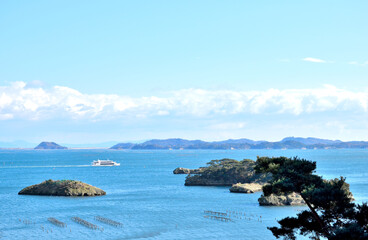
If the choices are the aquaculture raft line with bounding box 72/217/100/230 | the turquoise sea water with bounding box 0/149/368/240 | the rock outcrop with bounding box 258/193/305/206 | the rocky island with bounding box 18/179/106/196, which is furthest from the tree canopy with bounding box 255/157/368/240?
the rocky island with bounding box 18/179/106/196

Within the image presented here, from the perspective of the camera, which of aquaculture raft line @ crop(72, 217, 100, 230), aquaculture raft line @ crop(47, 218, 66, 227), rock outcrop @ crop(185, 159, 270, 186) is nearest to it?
aquaculture raft line @ crop(72, 217, 100, 230)

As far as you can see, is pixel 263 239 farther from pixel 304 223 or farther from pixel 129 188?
pixel 129 188

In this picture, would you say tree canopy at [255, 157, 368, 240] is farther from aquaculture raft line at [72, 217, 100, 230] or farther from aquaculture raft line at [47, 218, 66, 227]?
aquaculture raft line at [47, 218, 66, 227]

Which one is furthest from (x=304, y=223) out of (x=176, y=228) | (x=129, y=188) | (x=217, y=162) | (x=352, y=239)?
(x=217, y=162)

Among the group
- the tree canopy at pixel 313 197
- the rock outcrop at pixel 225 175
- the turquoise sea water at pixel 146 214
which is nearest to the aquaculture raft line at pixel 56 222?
the turquoise sea water at pixel 146 214

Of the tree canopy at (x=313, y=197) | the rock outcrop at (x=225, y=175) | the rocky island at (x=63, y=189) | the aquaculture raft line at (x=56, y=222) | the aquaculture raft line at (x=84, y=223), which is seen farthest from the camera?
the rock outcrop at (x=225, y=175)

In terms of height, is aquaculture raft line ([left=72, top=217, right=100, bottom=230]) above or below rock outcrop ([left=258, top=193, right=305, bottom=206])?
below

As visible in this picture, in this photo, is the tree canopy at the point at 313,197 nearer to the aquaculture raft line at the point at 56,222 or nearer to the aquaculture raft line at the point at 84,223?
the aquaculture raft line at the point at 84,223

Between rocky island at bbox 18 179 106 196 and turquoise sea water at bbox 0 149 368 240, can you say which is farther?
A: rocky island at bbox 18 179 106 196

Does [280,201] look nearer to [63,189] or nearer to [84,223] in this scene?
[84,223]

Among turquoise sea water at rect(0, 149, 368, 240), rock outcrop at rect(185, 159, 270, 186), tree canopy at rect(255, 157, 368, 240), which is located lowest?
turquoise sea water at rect(0, 149, 368, 240)

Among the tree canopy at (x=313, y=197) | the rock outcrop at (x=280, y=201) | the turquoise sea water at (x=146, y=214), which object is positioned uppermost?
the tree canopy at (x=313, y=197)

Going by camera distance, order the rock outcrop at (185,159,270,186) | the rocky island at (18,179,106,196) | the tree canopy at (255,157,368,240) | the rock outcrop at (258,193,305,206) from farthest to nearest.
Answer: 1. the rock outcrop at (185,159,270,186)
2. the rocky island at (18,179,106,196)
3. the rock outcrop at (258,193,305,206)
4. the tree canopy at (255,157,368,240)

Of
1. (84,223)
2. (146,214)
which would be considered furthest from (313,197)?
(146,214)
